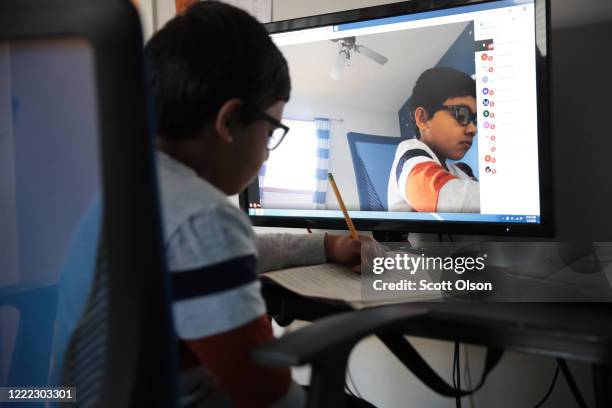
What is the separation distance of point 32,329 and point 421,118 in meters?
0.69

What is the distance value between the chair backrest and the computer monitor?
0.64 m

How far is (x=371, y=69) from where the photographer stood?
1.02m

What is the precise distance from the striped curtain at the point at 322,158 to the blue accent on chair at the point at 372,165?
0.16 ft

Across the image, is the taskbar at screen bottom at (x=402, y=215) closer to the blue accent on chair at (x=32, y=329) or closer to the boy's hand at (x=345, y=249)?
the boy's hand at (x=345, y=249)

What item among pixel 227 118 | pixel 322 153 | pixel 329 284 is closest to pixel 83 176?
pixel 227 118

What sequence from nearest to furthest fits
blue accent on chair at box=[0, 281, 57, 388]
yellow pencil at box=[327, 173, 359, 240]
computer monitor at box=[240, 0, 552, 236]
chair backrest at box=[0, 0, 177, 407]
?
chair backrest at box=[0, 0, 177, 407]
blue accent on chair at box=[0, 281, 57, 388]
computer monitor at box=[240, 0, 552, 236]
yellow pencil at box=[327, 173, 359, 240]

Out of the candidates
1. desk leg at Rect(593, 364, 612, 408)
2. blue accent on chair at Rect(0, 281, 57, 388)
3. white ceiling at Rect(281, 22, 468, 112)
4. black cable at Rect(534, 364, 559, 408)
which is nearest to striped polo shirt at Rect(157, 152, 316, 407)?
blue accent on chair at Rect(0, 281, 57, 388)

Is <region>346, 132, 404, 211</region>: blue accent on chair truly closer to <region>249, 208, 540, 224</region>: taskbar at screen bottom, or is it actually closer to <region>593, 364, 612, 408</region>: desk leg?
<region>249, 208, 540, 224</region>: taskbar at screen bottom

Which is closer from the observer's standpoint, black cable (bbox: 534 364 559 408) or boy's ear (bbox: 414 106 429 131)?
boy's ear (bbox: 414 106 429 131)

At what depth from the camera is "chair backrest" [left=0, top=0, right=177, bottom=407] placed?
1.22 feet

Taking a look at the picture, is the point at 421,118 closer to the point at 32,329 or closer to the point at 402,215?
the point at 402,215

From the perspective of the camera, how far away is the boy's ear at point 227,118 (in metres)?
0.65

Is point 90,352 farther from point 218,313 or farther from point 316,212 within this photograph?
point 316,212

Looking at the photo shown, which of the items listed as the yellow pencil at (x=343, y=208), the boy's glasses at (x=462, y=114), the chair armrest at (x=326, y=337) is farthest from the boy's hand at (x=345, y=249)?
the chair armrest at (x=326, y=337)
